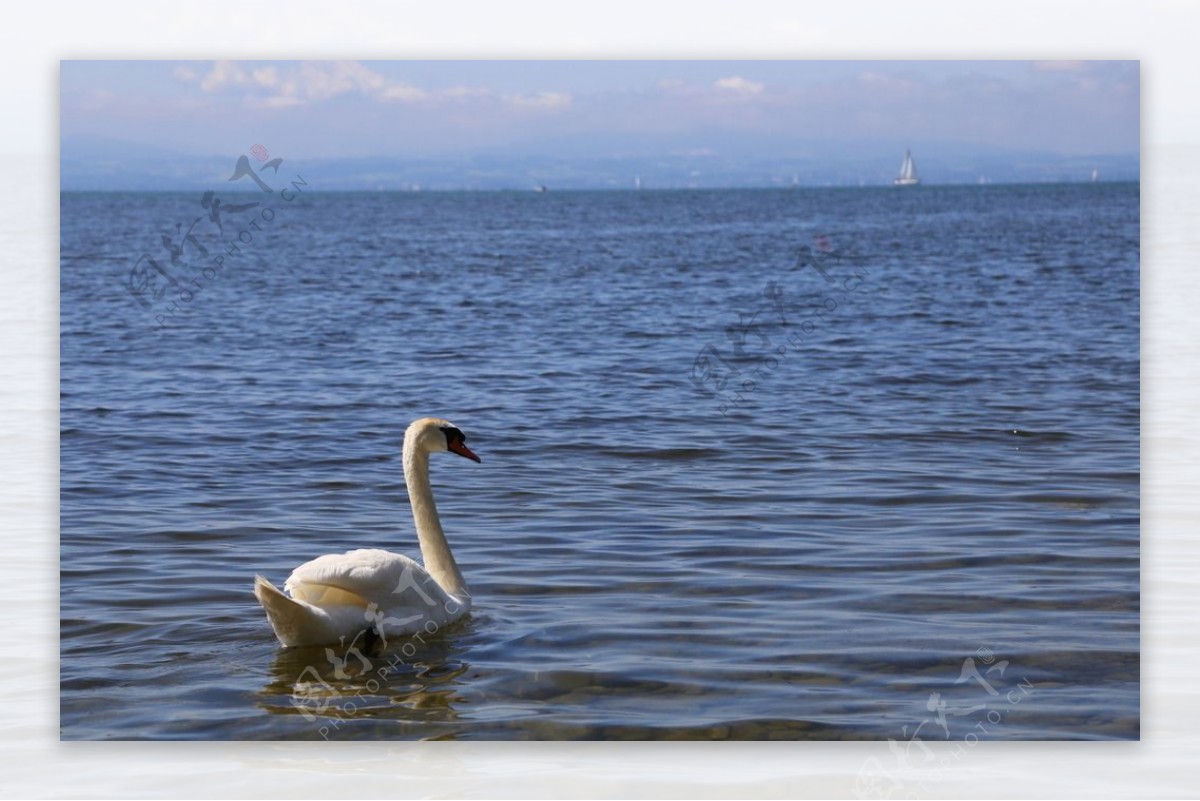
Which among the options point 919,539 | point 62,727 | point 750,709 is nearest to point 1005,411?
point 919,539

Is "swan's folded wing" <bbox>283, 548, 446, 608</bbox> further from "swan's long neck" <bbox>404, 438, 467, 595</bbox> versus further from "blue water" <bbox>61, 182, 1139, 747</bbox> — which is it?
"swan's long neck" <bbox>404, 438, 467, 595</bbox>

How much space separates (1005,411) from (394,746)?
23.8ft

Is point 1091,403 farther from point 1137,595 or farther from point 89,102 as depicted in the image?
point 89,102

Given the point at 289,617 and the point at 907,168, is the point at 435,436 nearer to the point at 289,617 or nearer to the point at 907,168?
the point at 289,617

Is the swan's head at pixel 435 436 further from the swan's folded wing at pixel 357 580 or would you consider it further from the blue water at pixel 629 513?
the swan's folded wing at pixel 357 580

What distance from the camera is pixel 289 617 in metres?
6.84

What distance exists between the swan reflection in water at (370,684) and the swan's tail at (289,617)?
0.23 ft

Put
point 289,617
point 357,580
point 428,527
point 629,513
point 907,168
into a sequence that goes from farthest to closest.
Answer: point 907,168
point 629,513
point 428,527
point 357,580
point 289,617

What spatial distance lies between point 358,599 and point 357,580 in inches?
4.5

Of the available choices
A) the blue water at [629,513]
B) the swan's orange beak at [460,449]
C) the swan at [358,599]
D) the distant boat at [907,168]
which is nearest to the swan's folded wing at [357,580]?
the swan at [358,599]

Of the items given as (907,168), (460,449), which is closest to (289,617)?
(460,449)

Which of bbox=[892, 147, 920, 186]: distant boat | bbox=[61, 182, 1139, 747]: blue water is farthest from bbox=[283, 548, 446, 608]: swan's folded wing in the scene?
bbox=[892, 147, 920, 186]: distant boat

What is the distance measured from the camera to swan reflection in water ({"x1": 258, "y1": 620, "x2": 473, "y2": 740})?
6.51m

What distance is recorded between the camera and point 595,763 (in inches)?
241
